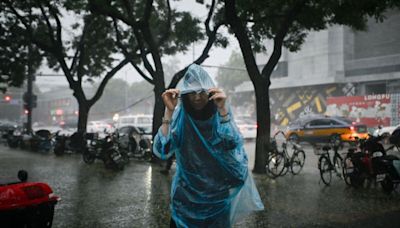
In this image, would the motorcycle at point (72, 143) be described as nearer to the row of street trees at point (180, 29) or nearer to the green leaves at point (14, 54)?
the row of street trees at point (180, 29)

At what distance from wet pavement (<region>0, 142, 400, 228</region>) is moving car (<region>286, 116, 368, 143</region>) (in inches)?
361

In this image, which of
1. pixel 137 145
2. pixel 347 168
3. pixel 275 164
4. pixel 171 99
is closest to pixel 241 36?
pixel 275 164

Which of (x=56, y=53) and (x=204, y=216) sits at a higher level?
(x=56, y=53)

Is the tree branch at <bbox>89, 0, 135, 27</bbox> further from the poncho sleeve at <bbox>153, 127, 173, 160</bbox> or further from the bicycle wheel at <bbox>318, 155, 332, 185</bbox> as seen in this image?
the poncho sleeve at <bbox>153, 127, 173, 160</bbox>

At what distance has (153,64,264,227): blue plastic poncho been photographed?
9.83ft

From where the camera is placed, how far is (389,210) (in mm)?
6914

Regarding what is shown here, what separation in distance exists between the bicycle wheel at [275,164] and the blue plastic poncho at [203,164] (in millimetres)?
7984

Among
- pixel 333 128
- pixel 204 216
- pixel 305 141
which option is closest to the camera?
pixel 204 216

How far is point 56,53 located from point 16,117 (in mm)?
51039

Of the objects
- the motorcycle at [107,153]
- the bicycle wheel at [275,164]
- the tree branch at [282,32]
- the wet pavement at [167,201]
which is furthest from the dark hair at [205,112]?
the motorcycle at [107,153]

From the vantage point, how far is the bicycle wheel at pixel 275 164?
1087 cm

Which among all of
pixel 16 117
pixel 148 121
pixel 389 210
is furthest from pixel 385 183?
pixel 16 117

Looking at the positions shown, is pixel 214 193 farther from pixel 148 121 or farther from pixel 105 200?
pixel 148 121

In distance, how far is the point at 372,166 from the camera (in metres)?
8.73
